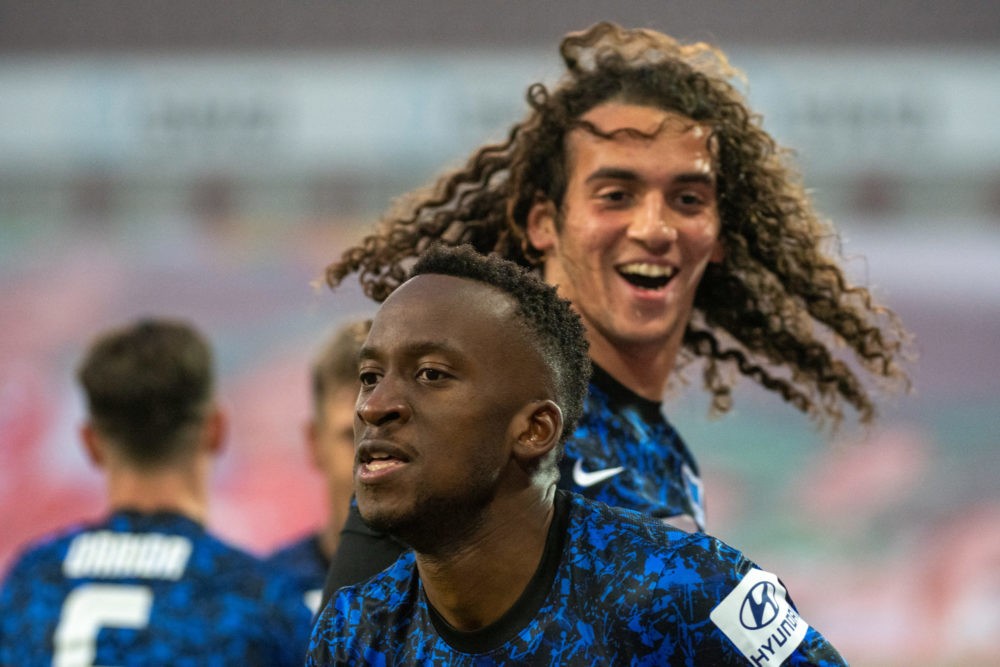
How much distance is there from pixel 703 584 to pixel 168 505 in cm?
248

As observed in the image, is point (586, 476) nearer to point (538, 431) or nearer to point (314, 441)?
point (538, 431)

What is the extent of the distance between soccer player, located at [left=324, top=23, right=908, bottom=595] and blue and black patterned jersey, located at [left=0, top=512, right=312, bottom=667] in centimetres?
103

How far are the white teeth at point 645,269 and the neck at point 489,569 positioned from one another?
3.24 feet

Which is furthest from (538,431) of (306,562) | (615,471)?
(306,562)

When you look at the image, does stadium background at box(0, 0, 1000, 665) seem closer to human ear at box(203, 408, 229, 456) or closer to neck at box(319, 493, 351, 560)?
neck at box(319, 493, 351, 560)

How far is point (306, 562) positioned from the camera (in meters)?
5.36

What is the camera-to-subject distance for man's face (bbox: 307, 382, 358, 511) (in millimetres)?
4996

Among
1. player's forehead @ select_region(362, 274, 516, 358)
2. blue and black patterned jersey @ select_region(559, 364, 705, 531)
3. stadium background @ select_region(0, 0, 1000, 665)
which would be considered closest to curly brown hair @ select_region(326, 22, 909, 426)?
blue and black patterned jersey @ select_region(559, 364, 705, 531)

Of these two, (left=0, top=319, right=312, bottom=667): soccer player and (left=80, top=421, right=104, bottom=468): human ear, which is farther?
(left=80, top=421, right=104, bottom=468): human ear

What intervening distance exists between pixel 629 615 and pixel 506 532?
26 cm

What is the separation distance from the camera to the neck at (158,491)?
14.4ft

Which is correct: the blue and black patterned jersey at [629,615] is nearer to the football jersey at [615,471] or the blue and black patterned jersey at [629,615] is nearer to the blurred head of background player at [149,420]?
the football jersey at [615,471]

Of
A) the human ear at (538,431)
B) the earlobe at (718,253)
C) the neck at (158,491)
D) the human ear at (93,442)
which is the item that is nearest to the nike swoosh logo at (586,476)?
the human ear at (538,431)

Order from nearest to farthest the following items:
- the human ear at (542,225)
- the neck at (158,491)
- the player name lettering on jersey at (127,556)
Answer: the human ear at (542,225)
the player name lettering on jersey at (127,556)
the neck at (158,491)
